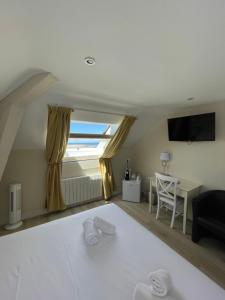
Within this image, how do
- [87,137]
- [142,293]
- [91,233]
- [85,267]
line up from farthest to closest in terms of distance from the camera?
[87,137], [91,233], [85,267], [142,293]

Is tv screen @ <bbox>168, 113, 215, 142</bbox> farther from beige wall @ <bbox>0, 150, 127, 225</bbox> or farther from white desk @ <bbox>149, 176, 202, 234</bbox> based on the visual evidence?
beige wall @ <bbox>0, 150, 127, 225</bbox>

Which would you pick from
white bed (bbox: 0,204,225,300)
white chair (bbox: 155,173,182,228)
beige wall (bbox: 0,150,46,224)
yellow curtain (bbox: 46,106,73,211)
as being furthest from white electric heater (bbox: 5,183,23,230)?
white chair (bbox: 155,173,182,228)

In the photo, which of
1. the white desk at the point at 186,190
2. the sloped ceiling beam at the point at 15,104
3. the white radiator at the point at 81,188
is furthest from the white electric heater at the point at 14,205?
the white desk at the point at 186,190

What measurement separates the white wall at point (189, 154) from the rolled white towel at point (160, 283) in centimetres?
199

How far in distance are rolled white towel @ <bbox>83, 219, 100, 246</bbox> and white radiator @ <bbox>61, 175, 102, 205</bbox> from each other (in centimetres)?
159

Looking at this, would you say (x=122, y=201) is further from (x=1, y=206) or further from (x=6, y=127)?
(x=6, y=127)

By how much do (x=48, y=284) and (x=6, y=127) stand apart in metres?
1.58

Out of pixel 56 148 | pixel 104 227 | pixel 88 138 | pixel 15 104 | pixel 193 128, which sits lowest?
pixel 104 227

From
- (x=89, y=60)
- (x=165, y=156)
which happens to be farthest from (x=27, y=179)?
(x=165, y=156)

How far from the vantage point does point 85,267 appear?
1.05m

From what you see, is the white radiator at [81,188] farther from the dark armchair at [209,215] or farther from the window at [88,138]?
the dark armchair at [209,215]

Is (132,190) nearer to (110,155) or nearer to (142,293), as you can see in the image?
(110,155)

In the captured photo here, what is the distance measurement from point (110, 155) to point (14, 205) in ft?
6.54

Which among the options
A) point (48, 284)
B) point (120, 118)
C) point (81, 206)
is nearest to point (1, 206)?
point (81, 206)
